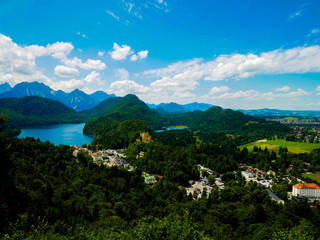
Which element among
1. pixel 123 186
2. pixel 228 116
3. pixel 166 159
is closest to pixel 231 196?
pixel 123 186

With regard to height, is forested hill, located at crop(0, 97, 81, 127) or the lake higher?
forested hill, located at crop(0, 97, 81, 127)

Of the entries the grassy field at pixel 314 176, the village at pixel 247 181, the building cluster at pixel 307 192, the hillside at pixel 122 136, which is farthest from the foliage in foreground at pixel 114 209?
the hillside at pixel 122 136

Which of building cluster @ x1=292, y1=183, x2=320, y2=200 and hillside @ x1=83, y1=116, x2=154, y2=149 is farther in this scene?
hillside @ x1=83, y1=116, x2=154, y2=149

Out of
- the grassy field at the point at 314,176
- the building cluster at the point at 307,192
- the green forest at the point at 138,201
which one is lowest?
the grassy field at the point at 314,176

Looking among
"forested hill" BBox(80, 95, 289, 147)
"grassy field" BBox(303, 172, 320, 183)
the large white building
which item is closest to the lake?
"forested hill" BBox(80, 95, 289, 147)

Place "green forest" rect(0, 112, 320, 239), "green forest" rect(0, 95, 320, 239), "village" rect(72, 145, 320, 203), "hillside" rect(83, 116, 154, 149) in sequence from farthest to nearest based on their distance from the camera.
Answer: 1. "hillside" rect(83, 116, 154, 149)
2. "village" rect(72, 145, 320, 203)
3. "green forest" rect(0, 95, 320, 239)
4. "green forest" rect(0, 112, 320, 239)

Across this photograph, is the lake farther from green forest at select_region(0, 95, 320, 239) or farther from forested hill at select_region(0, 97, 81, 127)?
forested hill at select_region(0, 97, 81, 127)

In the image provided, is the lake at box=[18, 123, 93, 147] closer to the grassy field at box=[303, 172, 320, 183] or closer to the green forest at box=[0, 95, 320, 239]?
the green forest at box=[0, 95, 320, 239]

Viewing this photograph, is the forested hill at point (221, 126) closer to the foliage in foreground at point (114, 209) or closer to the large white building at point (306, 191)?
the foliage in foreground at point (114, 209)

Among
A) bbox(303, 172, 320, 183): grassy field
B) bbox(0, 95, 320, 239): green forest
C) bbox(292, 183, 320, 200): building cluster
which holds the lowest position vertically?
bbox(303, 172, 320, 183): grassy field

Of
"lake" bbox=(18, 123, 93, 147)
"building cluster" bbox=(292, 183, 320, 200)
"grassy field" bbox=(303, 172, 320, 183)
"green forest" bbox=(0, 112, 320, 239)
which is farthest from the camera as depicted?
"lake" bbox=(18, 123, 93, 147)

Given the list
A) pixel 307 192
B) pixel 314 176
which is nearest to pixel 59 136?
pixel 307 192
